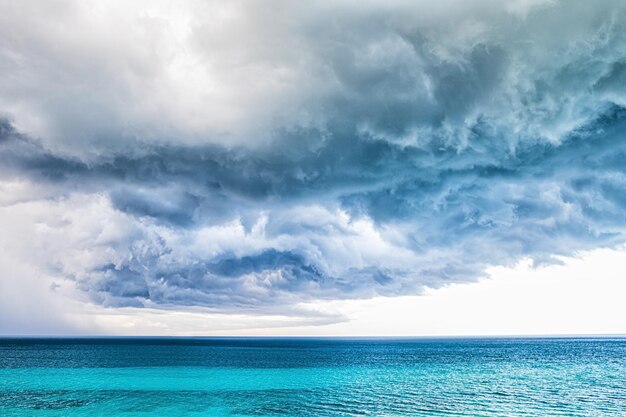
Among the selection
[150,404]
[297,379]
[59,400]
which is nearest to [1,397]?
[59,400]

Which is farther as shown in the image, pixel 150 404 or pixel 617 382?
pixel 617 382

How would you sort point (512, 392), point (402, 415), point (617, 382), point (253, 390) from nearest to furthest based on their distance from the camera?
point (402, 415)
point (512, 392)
point (253, 390)
point (617, 382)

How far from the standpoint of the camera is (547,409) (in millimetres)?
49750

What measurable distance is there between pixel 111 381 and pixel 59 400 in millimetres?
21788

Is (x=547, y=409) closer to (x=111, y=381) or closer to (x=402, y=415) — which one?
(x=402, y=415)

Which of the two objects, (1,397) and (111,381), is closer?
(1,397)

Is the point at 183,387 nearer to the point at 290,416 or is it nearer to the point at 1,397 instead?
the point at 1,397

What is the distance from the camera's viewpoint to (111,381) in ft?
249

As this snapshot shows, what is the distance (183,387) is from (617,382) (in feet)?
213

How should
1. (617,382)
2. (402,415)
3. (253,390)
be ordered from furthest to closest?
(617,382) < (253,390) < (402,415)

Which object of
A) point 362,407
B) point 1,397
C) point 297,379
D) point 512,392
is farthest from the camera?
point 297,379

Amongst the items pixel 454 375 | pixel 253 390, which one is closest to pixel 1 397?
pixel 253 390

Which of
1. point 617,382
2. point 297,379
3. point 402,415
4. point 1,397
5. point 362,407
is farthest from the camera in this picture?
point 297,379

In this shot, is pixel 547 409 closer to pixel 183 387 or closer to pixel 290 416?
pixel 290 416
